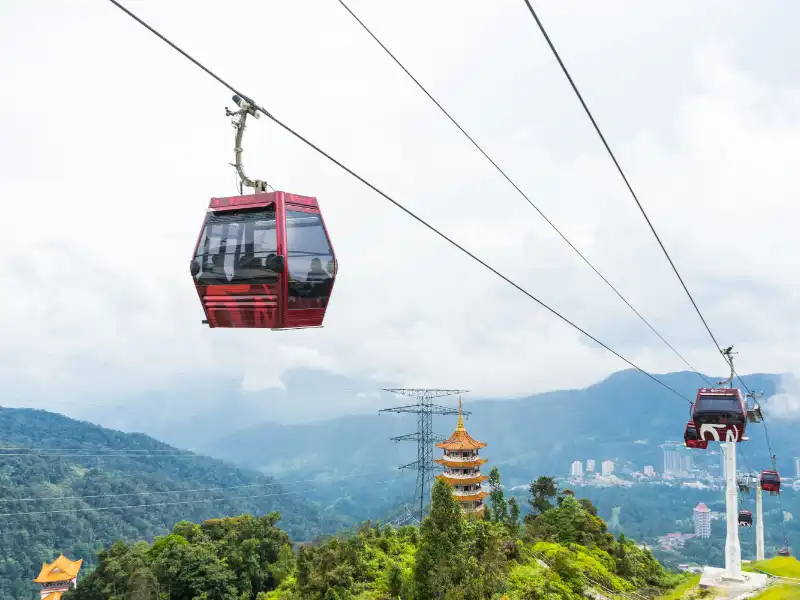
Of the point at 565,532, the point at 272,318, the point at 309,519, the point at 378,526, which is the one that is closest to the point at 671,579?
the point at 565,532

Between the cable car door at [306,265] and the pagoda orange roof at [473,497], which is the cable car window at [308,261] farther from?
the pagoda orange roof at [473,497]

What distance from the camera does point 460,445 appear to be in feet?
113

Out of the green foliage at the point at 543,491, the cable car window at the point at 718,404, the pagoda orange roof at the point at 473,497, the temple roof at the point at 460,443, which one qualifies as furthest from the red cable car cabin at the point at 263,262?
the pagoda orange roof at the point at 473,497

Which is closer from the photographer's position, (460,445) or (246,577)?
(246,577)

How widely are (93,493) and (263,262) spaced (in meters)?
121

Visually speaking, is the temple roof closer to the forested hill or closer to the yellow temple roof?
the yellow temple roof

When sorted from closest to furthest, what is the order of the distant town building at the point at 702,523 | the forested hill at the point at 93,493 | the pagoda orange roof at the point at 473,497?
the pagoda orange roof at the point at 473,497 → the forested hill at the point at 93,493 → the distant town building at the point at 702,523

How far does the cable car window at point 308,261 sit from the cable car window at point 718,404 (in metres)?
12.7

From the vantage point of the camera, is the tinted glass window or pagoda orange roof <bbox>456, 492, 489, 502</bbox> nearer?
the tinted glass window

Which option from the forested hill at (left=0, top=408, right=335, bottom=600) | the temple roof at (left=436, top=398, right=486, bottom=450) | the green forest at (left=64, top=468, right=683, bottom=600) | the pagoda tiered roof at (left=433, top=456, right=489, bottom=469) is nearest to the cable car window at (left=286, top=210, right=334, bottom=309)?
the green forest at (left=64, top=468, right=683, bottom=600)

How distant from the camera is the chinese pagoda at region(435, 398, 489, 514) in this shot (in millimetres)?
33844

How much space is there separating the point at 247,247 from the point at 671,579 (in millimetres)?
24434

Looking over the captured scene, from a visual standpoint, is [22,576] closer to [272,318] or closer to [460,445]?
[460,445]

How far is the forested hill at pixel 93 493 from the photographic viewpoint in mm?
83625
